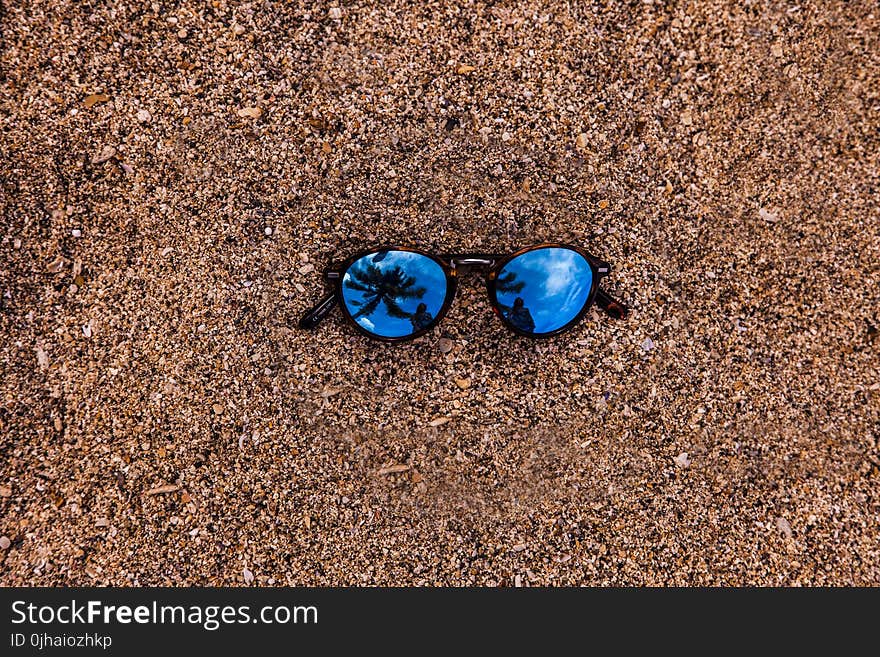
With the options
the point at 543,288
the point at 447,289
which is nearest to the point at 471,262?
the point at 447,289

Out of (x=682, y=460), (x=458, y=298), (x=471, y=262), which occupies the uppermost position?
(x=471, y=262)

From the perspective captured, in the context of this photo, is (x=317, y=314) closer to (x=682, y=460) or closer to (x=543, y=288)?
(x=543, y=288)

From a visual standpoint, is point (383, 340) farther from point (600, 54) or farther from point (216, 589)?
point (600, 54)

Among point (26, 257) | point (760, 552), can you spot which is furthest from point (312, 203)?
point (760, 552)

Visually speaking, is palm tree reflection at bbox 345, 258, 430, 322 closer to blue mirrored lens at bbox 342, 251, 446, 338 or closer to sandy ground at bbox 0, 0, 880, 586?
blue mirrored lens at bbox 342, 251, 446, 338

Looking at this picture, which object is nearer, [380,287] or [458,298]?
[380,287]

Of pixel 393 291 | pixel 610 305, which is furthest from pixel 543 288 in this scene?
pixel 393 291

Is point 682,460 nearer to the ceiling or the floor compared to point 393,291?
nearer to the floor
